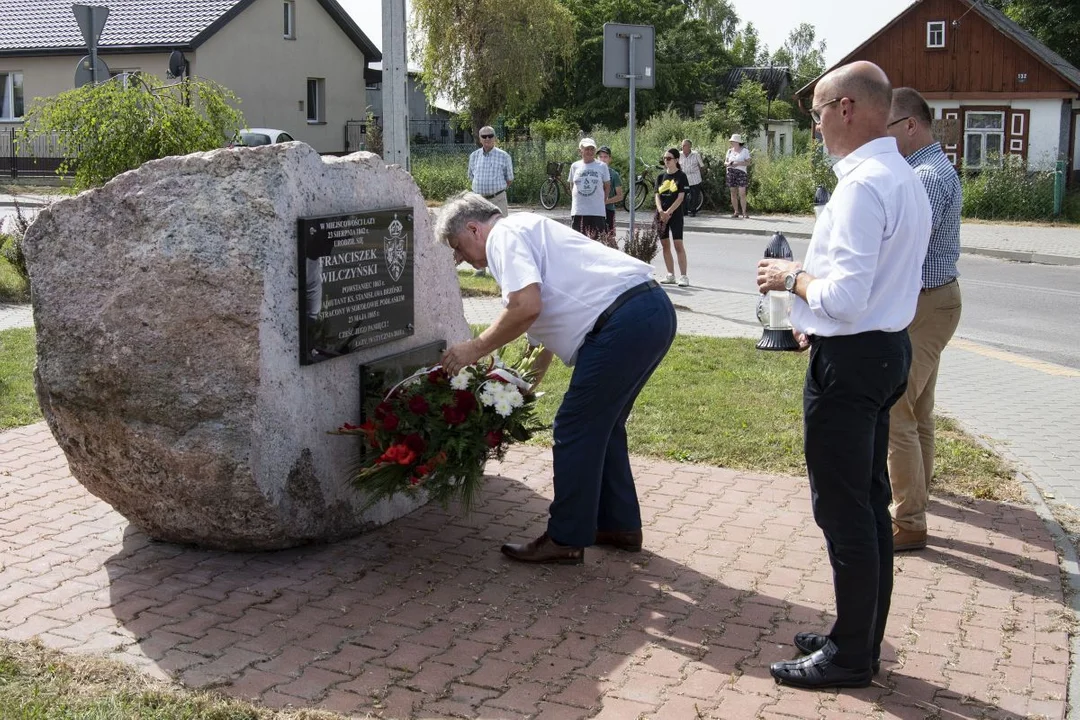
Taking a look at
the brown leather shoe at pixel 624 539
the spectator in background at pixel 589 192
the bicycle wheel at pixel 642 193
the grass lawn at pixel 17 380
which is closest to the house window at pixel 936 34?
the bicycle wheel at pixel 642 193

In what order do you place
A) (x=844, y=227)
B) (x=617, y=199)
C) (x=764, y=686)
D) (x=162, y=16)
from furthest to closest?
(x=162, y=16), (x=617, y=199), (x=764, y=686), (x=844, y=227)

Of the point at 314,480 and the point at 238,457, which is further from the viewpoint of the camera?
the point at 314,480

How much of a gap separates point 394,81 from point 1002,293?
9.32 m

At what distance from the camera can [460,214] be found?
489 centimetres

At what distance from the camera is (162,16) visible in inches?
1446

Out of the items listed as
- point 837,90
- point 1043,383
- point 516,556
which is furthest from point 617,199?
point 837,90

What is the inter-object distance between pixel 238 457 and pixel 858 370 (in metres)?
2.52

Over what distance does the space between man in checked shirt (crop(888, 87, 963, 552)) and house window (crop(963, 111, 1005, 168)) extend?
1150 inches

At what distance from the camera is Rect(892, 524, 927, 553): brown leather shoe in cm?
539

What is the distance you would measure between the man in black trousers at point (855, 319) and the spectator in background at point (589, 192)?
A: 1082cm

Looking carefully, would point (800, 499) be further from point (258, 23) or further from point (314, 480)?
point (258, 23)

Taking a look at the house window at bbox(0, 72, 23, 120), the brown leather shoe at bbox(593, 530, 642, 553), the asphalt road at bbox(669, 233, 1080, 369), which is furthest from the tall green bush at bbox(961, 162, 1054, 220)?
the house window at bbox(0, 72, 23, 120)

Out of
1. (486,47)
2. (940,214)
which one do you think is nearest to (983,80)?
(486,47)

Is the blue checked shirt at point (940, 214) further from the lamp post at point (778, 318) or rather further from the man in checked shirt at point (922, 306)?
the lamp post at point (778, 318)
